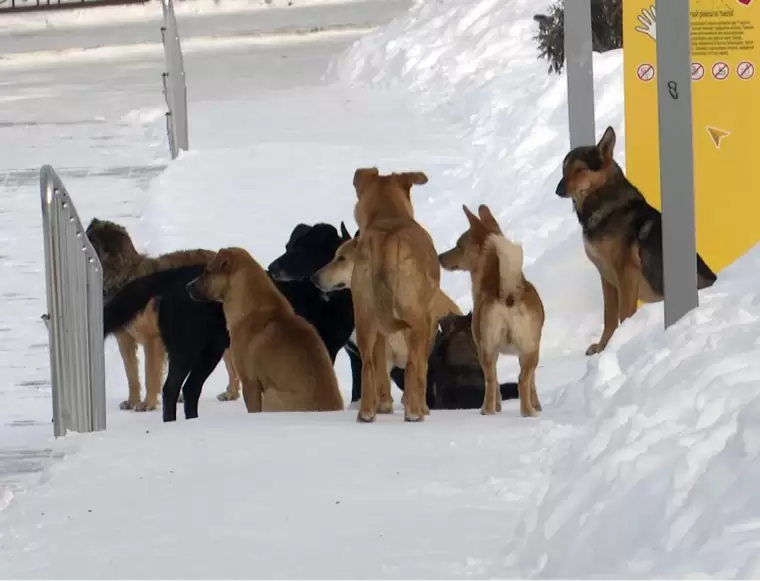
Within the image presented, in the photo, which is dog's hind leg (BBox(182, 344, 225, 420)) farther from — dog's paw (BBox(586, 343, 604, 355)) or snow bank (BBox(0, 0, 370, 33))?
snow bank (BBox(0, 0, 370, 33))

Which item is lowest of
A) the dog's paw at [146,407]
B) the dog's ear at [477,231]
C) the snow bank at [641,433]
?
the dog's paw at [146,407]

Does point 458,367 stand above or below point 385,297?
below

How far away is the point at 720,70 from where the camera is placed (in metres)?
8.66

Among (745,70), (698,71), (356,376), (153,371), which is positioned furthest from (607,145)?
(153,371)

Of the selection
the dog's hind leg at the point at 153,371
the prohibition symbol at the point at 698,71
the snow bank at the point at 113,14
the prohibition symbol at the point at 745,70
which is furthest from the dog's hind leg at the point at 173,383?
the snow bank at the point at 113,14

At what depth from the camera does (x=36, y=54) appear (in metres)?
26.7

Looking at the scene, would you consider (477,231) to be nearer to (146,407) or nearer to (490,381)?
(490,381)

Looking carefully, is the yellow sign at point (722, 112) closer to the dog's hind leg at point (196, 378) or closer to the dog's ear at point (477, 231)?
the dog's ear at point (477, 231)

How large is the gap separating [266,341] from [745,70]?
3331 mm

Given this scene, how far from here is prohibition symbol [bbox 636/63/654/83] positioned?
29.0 feet

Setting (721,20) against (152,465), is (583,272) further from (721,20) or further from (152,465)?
(152,465)

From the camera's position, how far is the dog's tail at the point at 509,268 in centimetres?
654

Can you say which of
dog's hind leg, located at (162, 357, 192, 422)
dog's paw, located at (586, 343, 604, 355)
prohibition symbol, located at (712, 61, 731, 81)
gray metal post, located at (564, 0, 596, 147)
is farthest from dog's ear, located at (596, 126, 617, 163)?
dog's hind leg, located at (162, 357, 192, 422)

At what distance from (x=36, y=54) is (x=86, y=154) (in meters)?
11.3
